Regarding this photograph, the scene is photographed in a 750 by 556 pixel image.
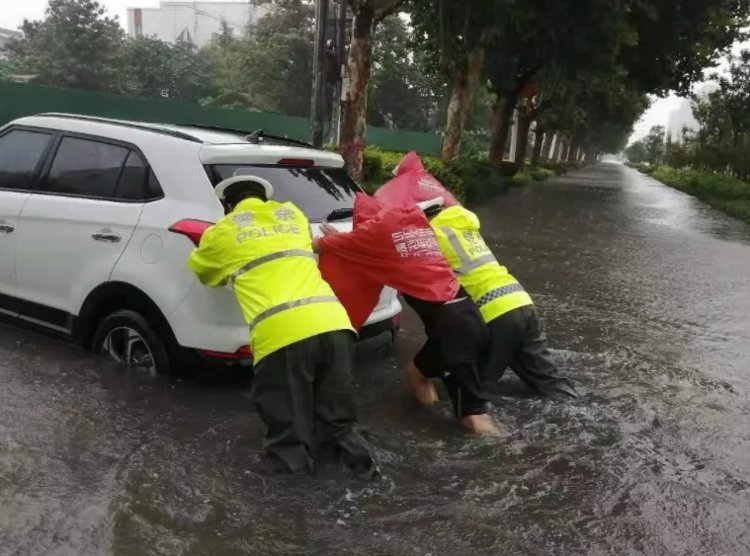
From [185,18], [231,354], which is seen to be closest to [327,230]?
[231,354]

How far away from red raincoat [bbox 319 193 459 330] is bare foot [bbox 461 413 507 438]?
729 mm

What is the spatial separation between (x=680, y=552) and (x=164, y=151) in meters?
3.32

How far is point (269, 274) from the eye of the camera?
11.8 ft

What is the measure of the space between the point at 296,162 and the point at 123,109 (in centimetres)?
1327

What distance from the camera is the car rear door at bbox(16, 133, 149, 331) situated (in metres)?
4.40

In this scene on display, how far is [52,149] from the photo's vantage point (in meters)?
4.92

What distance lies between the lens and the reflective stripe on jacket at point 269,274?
3506 millimetres

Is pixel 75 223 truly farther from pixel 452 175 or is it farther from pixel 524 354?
pixel 452 175

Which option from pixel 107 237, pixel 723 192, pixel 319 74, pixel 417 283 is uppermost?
pixel 319 74

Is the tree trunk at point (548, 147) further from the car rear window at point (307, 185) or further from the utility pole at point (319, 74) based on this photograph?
the car rear window at point (307, 185)

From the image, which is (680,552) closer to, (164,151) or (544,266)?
(164,151)

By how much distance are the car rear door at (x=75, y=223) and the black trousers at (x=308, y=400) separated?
140cm

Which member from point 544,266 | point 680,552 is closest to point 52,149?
point 680,552

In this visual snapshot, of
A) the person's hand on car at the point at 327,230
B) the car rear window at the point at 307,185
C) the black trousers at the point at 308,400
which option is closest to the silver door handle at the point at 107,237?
the car rear window at the point at 307,185
